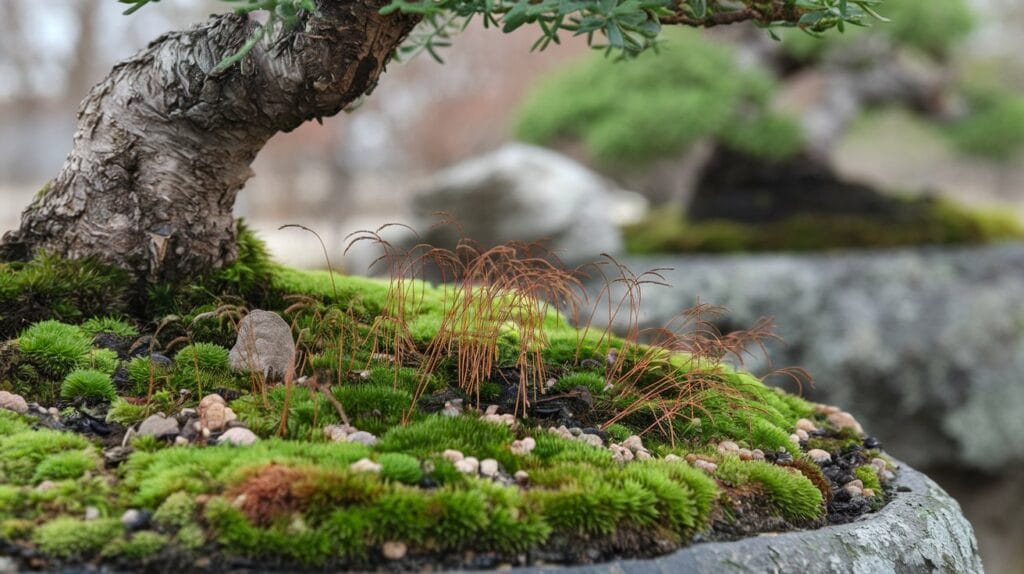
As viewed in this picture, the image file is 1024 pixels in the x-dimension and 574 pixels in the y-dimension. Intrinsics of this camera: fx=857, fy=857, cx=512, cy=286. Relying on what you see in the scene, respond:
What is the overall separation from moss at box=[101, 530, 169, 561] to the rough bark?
1278 mm

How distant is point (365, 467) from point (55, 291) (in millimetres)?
1373

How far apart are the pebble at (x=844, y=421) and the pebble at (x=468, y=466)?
55.2 inches

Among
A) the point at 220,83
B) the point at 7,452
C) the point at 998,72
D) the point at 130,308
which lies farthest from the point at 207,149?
the point at 998,72

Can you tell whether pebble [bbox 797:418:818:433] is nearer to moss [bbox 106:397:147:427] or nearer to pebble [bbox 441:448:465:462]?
pebble [bbox 441:448:465:462]

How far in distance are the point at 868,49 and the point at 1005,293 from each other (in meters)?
2.81

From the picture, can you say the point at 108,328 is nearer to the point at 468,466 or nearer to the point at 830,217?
the point at 468,466

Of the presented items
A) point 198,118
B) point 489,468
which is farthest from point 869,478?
point 198,118

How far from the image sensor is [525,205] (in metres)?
7.71

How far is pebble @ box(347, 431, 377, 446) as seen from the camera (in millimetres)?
1911

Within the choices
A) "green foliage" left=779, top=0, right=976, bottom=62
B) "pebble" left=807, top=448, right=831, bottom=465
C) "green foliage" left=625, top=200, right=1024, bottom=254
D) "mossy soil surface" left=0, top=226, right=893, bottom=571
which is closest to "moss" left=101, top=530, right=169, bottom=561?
"mossy soil surface" left=0, top=226, right=893, bottom=571

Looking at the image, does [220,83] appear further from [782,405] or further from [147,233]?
[782,405]

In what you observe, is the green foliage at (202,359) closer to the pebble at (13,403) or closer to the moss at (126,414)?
the moss at (126,414)

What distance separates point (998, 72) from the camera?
15.2 metres

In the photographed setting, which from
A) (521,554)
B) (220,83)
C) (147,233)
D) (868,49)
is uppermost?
(868,49)
